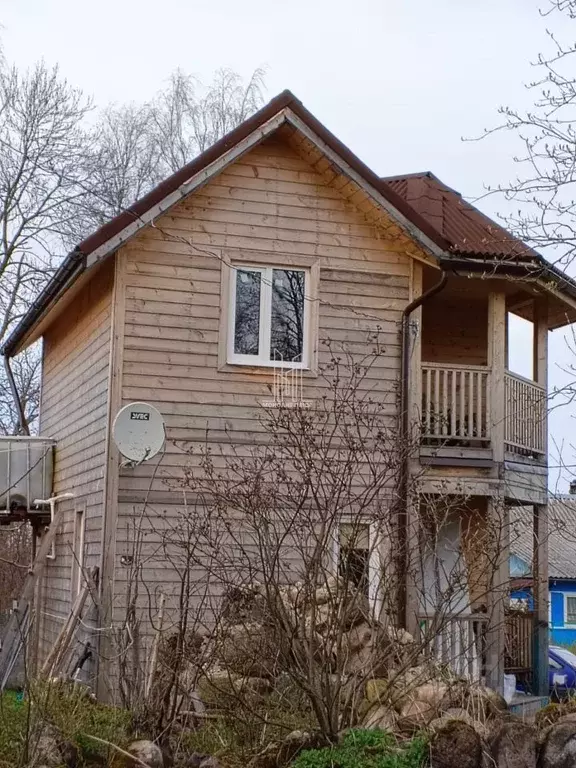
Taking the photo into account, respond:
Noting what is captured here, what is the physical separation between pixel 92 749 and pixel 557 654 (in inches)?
557

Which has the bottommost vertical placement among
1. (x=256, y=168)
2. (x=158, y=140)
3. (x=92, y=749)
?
(x=92, y=749)

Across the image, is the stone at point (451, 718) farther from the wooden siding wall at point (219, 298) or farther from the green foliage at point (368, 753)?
the wooden siding wall at point (219, 298)

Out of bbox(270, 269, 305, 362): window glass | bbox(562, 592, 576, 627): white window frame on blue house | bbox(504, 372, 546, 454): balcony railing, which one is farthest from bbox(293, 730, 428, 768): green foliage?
bbox(562, 592, 576, 627): white window frame on blue house

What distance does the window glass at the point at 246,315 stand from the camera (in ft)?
49.9

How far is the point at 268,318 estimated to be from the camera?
15.2 meters

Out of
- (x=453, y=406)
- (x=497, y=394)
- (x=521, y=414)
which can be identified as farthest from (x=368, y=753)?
(x=521, y=414)

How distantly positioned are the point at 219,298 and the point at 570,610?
3473 centimetres

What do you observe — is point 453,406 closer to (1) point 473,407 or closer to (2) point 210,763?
(1) point 473,407

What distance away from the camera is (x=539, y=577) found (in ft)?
55.0

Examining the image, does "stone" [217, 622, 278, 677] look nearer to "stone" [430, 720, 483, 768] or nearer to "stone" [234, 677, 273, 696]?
"stone" [234, 677, 273, 696]

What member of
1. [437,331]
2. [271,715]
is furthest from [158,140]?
[271,715]

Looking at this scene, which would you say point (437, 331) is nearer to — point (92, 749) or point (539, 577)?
point (539, 577)

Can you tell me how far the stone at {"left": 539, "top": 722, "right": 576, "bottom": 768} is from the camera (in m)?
8.91

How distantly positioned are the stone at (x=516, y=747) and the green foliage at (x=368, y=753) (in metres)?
0.58
